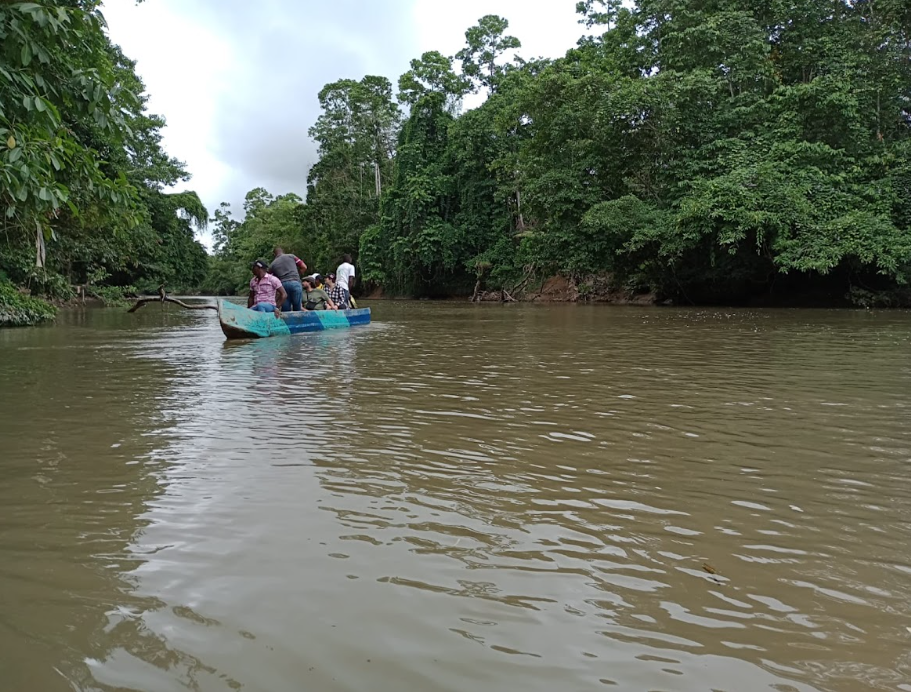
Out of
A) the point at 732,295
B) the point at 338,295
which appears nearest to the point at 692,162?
the point at 732,295

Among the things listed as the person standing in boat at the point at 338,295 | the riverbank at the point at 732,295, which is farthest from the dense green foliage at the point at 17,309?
the riverbank at the point at 732,295

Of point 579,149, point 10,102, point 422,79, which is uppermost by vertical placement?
point 422,79

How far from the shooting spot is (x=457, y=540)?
2.50 metres

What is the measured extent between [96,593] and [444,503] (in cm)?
141

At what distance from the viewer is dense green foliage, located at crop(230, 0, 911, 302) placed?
1988 cm

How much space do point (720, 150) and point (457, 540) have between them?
2295cm

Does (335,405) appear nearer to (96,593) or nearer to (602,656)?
(96,593)

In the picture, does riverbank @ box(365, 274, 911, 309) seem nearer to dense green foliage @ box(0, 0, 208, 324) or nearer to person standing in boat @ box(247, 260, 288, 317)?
person standing in boat @ box(247, 260, 288, 317)

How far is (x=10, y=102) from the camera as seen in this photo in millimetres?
4277

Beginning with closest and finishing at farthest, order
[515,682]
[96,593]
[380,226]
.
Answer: [515,682] → [96,593] → [380,226]

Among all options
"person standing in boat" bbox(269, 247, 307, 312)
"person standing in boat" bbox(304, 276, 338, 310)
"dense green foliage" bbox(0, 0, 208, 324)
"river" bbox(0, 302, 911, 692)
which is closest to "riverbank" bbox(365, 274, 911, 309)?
"person standing in boat" bbox(304, 276, 338, 310)

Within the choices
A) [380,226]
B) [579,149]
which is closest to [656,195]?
[579,149]

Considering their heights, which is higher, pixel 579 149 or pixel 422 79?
pixel 422 79

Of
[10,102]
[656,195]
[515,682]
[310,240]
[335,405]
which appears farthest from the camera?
[310,240]
